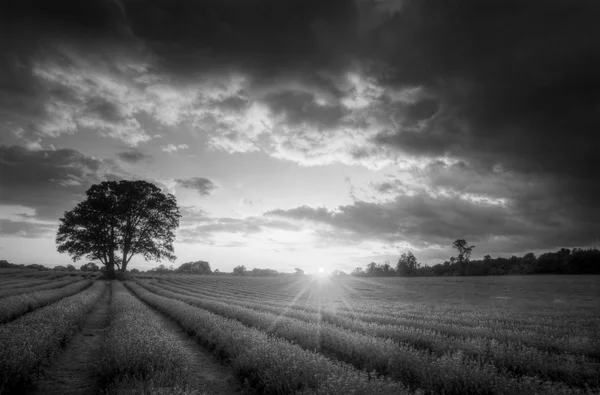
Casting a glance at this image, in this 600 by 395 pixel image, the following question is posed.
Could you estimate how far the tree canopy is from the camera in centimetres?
4041

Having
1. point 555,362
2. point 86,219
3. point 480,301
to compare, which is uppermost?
point 86,219

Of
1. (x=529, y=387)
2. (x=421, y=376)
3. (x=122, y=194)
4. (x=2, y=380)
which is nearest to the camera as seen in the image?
(x=529, y=387)

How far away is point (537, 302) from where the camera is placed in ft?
76.7

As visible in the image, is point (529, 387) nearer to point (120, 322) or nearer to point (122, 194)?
point (120, 322)

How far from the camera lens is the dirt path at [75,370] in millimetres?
5621

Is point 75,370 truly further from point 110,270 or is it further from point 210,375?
point 110,270

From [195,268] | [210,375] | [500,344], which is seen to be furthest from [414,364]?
[195,268]

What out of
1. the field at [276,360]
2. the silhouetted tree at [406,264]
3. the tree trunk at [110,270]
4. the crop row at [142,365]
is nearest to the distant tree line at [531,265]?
the silhouetted tree at [406,264]

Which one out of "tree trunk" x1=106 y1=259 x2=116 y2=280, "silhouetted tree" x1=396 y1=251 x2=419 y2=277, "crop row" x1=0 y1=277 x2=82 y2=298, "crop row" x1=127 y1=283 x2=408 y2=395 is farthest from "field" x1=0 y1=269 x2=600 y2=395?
"silhouetted tree" x1=396 y1=251 x2=419 y2=277

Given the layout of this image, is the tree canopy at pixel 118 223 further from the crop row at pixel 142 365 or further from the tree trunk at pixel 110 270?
the crop row at pixel 142 365

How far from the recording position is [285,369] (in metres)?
5.57

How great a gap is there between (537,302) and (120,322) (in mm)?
29595

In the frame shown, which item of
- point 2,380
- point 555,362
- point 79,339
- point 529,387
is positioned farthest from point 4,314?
point 555,362

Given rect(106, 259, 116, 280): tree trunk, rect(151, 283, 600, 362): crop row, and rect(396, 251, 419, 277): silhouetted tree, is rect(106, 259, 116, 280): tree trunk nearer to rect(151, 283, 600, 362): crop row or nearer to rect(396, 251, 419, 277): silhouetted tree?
rect(151, 283, 600, 362): crop row
